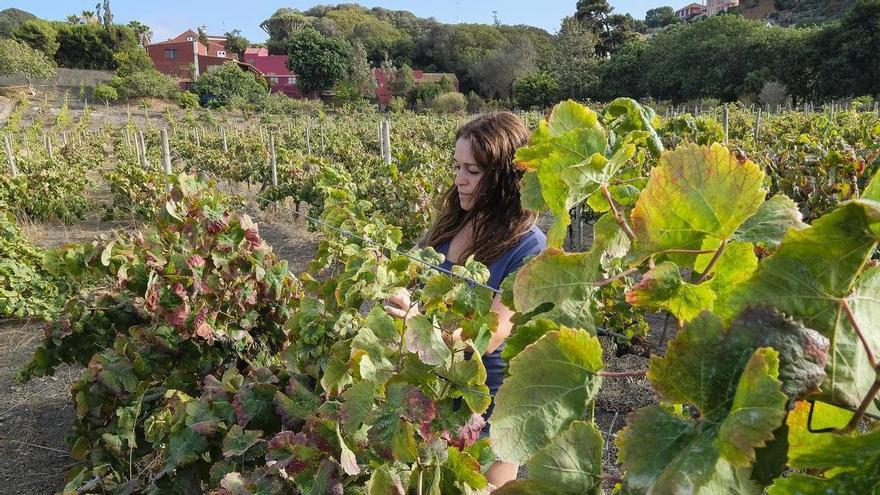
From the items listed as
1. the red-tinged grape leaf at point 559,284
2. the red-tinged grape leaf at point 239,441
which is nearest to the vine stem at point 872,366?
the red-tinged grape leaf at point 559,284

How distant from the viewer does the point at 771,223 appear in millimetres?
568

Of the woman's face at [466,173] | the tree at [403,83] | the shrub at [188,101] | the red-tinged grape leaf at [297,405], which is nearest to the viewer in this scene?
the red-tinged grape leaf at [297,405]

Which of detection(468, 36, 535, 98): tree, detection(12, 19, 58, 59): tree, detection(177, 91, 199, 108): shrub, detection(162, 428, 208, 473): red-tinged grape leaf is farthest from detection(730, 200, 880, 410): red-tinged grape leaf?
detection(12, 19, 58, 59): tree

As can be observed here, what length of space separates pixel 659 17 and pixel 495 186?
125 metres

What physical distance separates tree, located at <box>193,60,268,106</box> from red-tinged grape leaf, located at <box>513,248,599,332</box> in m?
46.5

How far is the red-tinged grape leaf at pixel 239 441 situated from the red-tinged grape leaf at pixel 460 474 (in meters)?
0.67

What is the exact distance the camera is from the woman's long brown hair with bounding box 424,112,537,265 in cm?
207

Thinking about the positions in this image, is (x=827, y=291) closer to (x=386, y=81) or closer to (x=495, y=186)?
(x=495, y=186)

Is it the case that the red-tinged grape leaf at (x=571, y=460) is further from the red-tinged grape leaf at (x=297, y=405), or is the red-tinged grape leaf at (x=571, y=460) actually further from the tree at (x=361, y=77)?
the tree at (x=361, y=77)

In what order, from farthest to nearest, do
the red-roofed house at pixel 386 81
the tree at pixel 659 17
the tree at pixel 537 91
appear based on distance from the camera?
the tree at pixel 659 17
the red-roofed house at pixel 386 81
the tree at pixel 537 91

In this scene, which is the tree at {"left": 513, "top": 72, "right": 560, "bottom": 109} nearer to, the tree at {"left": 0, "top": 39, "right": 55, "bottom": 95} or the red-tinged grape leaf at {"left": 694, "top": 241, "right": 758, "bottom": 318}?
the tree at {"left": 0, "top": 39, "right": 55, "bottom": 95}

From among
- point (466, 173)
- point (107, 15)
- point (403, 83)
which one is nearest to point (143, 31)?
point (107, 15)

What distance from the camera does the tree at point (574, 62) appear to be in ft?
144

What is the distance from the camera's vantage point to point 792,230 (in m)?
0.46
